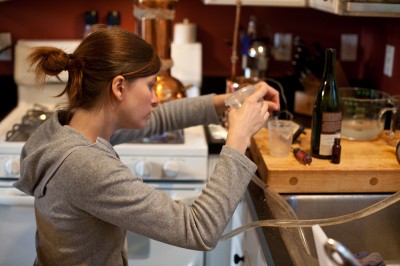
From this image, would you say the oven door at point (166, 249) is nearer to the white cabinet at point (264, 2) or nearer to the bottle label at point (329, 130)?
the bottle label at point (329, 130)

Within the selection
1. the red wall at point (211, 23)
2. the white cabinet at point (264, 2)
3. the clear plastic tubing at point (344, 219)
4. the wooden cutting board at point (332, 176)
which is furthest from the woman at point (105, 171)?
the red wall at point (211, 23)

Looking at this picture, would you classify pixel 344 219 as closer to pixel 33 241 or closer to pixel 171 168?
pixel 171 168

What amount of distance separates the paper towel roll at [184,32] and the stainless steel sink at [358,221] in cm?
125

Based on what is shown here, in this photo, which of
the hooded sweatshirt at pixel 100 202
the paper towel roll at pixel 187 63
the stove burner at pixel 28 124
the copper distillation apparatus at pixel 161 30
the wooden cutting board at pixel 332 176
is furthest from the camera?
the paper towel roll at pixel 187 63

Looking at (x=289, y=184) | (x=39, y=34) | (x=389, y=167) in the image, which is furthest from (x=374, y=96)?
(x=39, y=34)

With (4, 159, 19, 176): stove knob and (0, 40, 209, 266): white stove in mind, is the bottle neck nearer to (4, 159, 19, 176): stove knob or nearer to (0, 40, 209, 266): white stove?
(0, 40, 209, 266): white stove

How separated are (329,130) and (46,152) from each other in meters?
0.73

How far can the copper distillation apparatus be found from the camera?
213 centimetres

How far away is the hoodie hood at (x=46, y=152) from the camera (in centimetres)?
112

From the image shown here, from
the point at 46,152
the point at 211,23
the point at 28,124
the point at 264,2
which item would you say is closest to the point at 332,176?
the point at 46,152

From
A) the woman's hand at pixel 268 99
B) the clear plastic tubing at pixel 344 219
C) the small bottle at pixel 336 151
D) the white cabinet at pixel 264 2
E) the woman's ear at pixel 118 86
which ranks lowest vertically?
the clear plastic tubing at pixel 344 219

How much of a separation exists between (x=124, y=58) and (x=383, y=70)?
57.1 inches

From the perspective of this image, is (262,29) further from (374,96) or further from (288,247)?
(288,247)

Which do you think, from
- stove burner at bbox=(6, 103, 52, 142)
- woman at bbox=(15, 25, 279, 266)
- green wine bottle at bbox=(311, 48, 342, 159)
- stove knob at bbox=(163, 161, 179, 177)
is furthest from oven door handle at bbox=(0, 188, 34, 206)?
green wine bottle at bbox=(311, 48, 342, 159)
